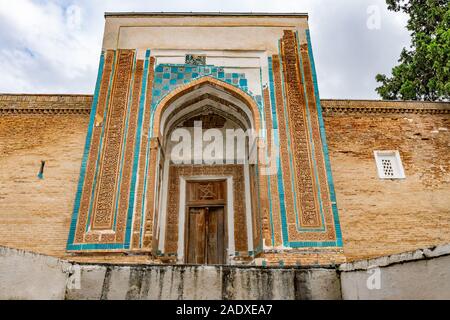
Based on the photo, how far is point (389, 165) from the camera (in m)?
8.46

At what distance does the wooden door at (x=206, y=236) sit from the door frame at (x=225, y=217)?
0.40 feet

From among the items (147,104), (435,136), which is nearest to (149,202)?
(147,104)

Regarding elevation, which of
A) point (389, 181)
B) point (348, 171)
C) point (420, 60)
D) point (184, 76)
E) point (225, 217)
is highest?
point (420, 60)

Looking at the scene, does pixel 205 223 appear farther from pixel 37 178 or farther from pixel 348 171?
pixel 37 178

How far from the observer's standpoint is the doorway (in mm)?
7746

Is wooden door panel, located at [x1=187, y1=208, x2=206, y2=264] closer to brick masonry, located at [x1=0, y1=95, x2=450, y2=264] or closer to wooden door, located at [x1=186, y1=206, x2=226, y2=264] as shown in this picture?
wooden door, located at [x1=186, y1=206, x2=226, y2=264]

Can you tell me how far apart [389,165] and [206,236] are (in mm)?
4531

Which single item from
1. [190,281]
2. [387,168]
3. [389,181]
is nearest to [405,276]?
[190,281]

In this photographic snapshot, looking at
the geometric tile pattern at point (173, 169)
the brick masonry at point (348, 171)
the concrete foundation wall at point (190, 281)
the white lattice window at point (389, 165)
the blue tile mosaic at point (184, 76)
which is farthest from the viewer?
the white lattice window at point (389, 165)

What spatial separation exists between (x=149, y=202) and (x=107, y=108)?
91.0 inches

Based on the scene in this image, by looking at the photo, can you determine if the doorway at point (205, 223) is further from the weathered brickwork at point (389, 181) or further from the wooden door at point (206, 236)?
the weathered brickwork at point (389, 181)

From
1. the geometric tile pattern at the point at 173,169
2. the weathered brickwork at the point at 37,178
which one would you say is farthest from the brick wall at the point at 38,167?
the geometric tile pattern at the point at 173,169

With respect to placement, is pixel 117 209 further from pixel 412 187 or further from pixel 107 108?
pixel 412 187

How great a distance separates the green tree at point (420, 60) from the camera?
9289 mm
